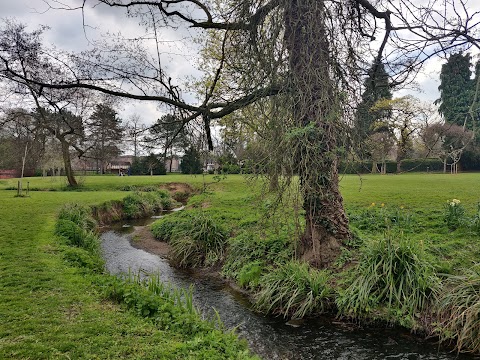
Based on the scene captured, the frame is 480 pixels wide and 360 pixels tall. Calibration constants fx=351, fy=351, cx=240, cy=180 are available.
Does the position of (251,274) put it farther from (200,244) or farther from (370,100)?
(370,100)

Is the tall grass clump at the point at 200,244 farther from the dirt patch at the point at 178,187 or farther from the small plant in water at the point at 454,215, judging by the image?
the dirt patch at the point at 178,187

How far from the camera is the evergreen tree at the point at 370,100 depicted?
639 centimetres

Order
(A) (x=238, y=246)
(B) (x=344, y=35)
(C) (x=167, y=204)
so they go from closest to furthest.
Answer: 1. (B) (x=344, y=35)
2. (A) (x=238, y=246)
3. (C) (x=167, y=204)

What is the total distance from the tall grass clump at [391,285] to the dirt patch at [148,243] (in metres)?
5.83

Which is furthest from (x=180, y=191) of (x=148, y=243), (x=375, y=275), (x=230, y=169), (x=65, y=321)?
(x=65, y=321)

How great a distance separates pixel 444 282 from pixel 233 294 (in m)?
3.67

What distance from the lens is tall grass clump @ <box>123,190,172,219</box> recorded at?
1670 cm

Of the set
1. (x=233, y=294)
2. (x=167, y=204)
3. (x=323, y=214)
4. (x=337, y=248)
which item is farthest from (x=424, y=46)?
(x=167, y=204)

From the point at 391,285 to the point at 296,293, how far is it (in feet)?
4.87

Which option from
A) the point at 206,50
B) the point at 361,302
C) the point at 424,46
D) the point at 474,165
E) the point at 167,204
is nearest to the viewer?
the point at 424,46

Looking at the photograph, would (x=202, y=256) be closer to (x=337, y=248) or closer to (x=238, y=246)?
(x=238, y=246)

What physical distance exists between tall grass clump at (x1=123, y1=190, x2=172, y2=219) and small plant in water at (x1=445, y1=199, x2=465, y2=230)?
42.8 ft

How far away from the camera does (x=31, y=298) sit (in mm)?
4590

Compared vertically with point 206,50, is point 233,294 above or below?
below
